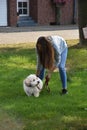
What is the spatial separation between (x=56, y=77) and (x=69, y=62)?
3063 millimetres

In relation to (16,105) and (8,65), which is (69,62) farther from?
(16,105)

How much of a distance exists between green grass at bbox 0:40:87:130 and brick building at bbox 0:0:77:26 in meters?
15.2

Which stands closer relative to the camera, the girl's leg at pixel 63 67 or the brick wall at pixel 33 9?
the girl's leg at pixel 63 67

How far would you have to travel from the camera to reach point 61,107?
31.2ft

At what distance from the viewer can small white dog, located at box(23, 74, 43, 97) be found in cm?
989

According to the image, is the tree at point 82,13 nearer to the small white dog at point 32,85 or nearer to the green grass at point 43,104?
the green grass at point 43,104

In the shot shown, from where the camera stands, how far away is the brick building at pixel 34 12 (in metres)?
29.8

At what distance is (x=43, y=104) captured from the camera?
31.9 ft

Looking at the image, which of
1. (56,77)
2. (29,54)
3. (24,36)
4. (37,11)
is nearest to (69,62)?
(29,54)

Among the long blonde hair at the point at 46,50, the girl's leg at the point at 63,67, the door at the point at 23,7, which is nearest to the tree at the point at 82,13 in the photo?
the girl's leg at the point at 63,67

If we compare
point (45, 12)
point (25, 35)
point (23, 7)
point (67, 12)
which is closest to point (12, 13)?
point (23, 7)

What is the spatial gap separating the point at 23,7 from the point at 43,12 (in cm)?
133

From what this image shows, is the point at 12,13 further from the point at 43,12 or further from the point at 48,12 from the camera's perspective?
the point at 48,12

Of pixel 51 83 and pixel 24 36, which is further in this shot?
pixel 24 36
